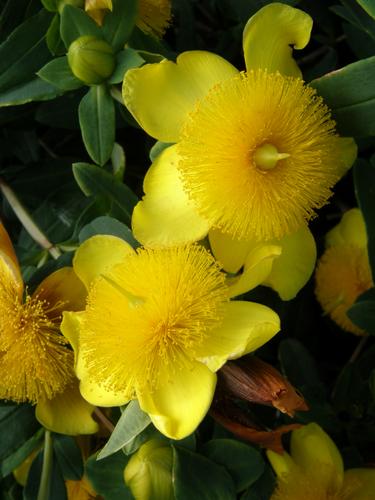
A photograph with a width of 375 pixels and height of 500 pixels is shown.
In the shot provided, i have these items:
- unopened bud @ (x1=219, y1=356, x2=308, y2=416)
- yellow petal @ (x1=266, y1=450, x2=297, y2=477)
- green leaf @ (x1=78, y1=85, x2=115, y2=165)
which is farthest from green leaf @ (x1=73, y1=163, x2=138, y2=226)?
yellow petal @ (x1=266, y1=450, x2=297, y2=477)

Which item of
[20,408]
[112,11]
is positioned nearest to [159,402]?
[20,408]

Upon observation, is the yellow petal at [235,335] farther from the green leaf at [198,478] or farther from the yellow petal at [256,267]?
the green leaf at [198,478]

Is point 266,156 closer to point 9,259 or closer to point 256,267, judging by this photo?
point 256,267

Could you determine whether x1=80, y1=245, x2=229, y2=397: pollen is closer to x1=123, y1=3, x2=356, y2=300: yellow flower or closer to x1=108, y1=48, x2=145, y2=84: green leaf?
x1=123, y1=3, x2=356, y2=300: yellow flower

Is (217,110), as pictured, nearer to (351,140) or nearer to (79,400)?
(351,140)

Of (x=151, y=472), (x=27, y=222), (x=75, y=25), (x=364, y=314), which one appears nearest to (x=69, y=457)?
(x=151, y=472)

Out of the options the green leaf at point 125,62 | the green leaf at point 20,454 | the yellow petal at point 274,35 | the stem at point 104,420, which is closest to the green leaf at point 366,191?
the yellow petal at point 274,35
